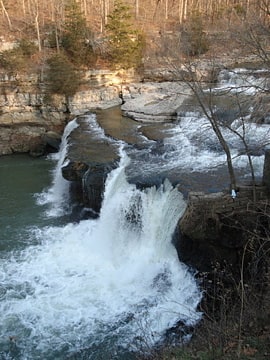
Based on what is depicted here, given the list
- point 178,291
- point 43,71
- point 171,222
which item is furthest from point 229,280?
point 43,71

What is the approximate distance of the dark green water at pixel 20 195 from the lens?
12.8 meters

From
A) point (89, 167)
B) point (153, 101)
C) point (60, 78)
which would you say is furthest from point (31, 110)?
point (89, 167)

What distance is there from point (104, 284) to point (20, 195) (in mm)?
6568

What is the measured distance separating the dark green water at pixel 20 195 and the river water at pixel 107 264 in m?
0.04

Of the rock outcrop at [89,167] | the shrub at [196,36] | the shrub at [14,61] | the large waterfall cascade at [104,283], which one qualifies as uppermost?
the shrub at [196,36]

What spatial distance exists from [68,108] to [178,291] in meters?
13.8

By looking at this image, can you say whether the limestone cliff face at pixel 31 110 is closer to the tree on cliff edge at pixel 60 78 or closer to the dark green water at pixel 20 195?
the tree on cliff edge at pixel 60 78

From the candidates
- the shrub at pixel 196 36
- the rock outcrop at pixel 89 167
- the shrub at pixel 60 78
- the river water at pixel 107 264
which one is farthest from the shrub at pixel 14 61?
the shrub at pixel 196 36

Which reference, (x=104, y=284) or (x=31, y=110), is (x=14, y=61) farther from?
(x=104, y=284)

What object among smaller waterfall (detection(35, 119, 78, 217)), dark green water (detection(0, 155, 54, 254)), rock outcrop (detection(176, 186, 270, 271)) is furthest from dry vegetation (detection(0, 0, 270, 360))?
dark green water (detection(0, 155, 54, 254))

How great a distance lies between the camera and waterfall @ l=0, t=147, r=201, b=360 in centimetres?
863

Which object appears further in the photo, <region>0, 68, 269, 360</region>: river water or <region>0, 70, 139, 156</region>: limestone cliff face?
<region>0, 70, 139, 156</region>: limestone cliff face

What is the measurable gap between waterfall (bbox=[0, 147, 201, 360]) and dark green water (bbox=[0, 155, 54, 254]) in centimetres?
60

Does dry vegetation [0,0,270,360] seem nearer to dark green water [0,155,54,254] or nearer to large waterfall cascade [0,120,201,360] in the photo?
large waterfall cascade [0,120,201,360]
